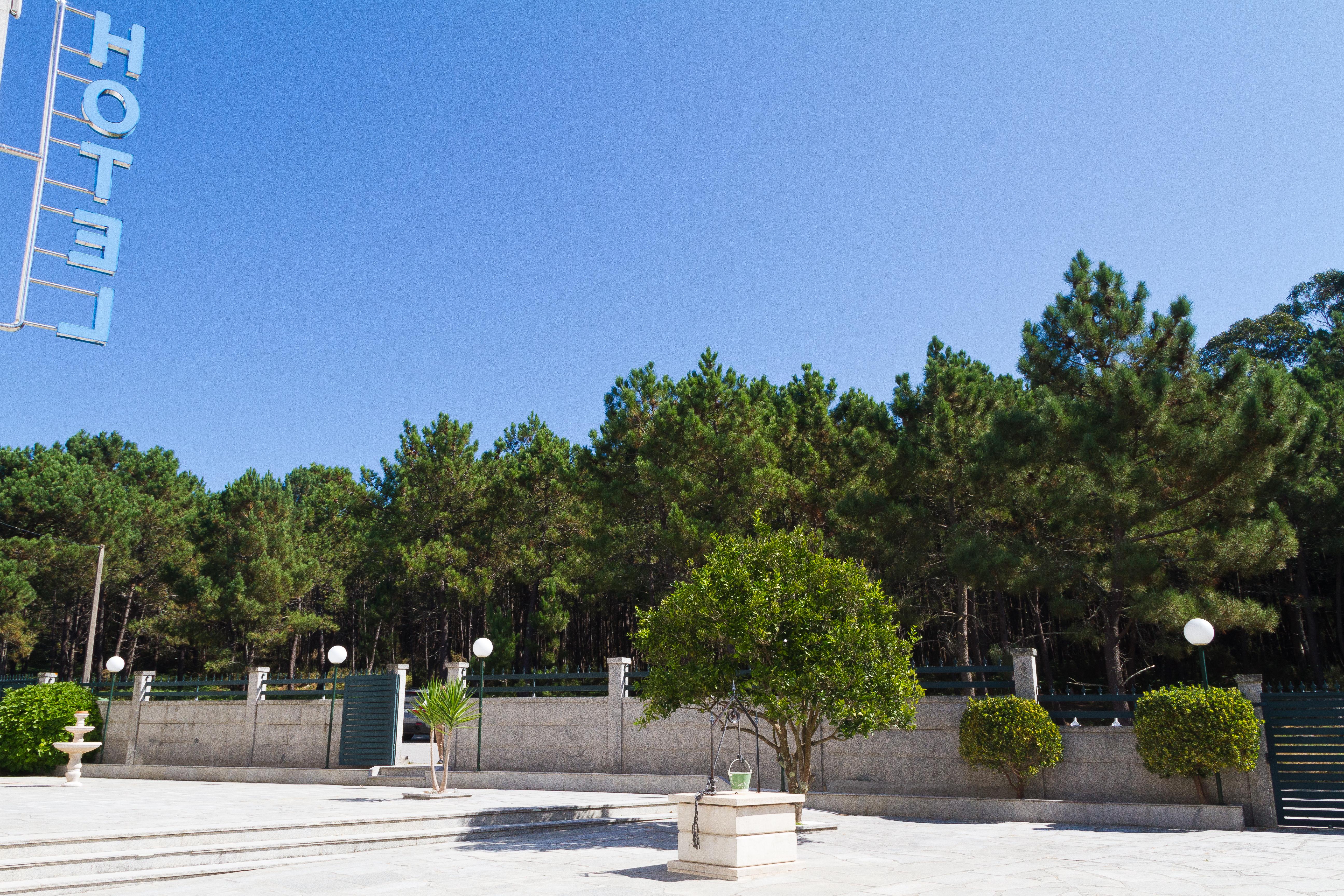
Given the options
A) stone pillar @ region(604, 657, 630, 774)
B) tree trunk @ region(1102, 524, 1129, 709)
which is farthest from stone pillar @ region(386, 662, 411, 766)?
tree trunk @ region(1102, 524, 1129, 709)

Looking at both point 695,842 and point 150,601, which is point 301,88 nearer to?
point 695,842

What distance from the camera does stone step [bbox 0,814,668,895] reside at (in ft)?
24.1

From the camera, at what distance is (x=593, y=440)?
2783 centimetres

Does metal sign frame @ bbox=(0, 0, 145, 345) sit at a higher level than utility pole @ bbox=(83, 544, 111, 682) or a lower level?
higher

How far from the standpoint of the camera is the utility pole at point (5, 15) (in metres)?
9.39

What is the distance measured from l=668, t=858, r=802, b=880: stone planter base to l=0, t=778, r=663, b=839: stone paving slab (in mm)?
4389

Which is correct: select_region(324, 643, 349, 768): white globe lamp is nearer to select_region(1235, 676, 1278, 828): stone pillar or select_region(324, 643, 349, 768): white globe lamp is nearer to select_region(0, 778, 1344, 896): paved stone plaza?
select_region(0, 778, 1344, 896): paved stone plaza

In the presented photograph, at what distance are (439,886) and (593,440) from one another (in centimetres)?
2117

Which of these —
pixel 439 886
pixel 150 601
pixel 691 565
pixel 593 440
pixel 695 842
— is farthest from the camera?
pixel 150 601

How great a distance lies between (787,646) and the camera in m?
9.62

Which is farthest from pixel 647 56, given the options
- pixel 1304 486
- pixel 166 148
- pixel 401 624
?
pixel 401 624

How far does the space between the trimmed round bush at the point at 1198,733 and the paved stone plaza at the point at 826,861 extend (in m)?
0.76

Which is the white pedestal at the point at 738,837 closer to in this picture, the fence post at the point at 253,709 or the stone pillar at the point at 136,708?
the fence post at the point at 253,709

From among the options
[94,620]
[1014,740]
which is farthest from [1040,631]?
[94,620]
